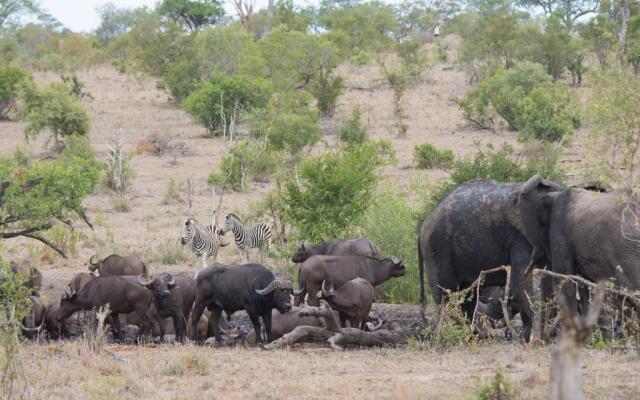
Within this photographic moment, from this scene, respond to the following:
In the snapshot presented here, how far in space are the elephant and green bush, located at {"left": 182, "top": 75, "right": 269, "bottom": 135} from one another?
2308cm

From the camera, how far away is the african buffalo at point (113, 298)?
13281 mm

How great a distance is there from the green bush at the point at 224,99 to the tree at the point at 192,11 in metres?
A: 26.0

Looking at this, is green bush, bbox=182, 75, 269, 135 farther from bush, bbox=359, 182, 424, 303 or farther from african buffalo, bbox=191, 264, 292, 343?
african buffalo, bbox=191, 264, 292, 343

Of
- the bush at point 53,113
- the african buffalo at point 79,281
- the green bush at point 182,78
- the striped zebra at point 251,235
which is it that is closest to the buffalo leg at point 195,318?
the african buffalo at point 79,281

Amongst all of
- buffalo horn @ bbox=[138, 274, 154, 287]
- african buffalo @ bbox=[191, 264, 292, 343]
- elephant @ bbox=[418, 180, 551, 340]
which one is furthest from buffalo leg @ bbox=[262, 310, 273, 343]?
elephant @ bbox=[418, 180, 551, 340]

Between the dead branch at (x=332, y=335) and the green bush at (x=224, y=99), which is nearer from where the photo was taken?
the dead branch at (x=332, y=335)

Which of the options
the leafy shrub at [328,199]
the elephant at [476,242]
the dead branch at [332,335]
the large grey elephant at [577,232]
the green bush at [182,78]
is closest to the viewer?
the large grey elephant at [577,232]

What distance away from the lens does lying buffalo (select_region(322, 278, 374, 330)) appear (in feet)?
41.7

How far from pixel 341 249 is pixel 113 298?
3850 mm

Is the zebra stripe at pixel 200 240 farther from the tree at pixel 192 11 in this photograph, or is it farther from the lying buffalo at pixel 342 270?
the tree at pixel 192 11

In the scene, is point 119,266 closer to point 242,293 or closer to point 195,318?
point 195,318

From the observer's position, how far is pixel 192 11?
2464 inches

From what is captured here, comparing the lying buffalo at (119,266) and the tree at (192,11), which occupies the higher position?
the tree at (192,11)

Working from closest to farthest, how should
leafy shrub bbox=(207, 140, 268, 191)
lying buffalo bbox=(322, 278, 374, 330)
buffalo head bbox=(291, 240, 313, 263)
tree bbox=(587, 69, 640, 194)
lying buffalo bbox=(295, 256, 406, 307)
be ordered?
1. tree bbox=(587, 69, 640, 194)
2. lying buffalo bbox=(322, 278, 374, 330)
3. lying buffalo bbox=(295, 256, 406, 307)
4. buffalo head bbox=(291, 240, 313, 263)
5. leafy shrub bbox=(207, 140, 268, 191)
